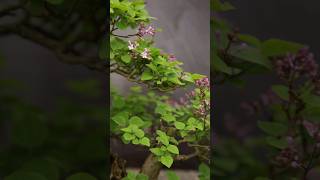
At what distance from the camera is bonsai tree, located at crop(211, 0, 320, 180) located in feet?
4.53

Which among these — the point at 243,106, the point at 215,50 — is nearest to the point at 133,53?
the point at 215,50

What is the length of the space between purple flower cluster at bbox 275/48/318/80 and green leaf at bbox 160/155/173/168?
0.44 metres

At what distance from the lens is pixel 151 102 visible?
1.55 m

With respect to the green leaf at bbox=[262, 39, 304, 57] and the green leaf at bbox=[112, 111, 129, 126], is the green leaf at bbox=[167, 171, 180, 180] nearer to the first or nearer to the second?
the green leaf at bbox=[112, 111, 129, 126]

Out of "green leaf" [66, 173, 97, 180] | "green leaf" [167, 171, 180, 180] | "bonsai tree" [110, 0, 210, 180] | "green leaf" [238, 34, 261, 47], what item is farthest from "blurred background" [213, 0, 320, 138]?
"green leaf" [66, 173, 97, 180]

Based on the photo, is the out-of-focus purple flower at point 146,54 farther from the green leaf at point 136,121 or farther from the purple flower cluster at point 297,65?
the purple flower cluster at point 297,65

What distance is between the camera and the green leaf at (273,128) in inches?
55.9

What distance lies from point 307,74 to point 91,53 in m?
0.69

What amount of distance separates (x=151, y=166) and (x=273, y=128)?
420 mm

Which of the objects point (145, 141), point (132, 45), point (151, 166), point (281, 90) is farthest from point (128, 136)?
point (281, 90)

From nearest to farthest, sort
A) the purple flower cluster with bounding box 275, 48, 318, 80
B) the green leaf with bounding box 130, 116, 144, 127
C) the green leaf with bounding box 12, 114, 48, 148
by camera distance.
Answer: the green leaf with bounding box 12, 114, 48, 148 < the purple flower cluster with bounding box 275, 48, 318, 80 < the green leaf with bounding box 130, 116, 144, 127

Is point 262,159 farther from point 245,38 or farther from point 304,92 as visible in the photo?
point 245,38

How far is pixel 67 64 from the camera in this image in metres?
0.99

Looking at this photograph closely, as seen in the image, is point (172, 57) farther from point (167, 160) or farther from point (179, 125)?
point (167, 160)
